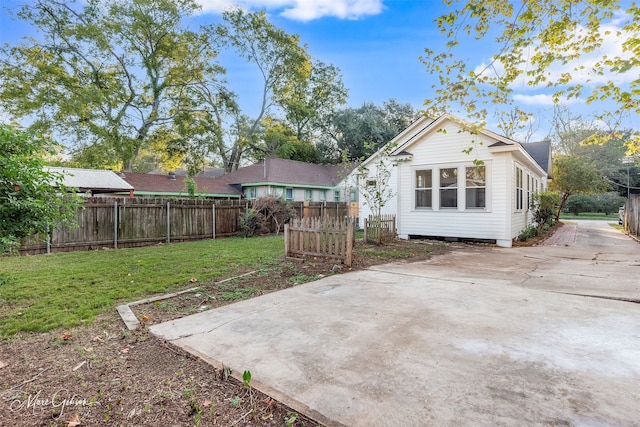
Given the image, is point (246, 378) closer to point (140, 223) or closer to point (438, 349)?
point (438, 349)

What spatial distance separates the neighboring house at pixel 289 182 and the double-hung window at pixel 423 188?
1119 centimetres

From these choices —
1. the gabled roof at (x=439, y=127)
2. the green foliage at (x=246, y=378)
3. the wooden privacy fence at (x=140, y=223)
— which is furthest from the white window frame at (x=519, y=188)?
the green foliage at (x=246, y=378)

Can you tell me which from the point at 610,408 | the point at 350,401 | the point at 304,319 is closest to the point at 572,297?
the point at 610,408

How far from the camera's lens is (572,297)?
451 centimetres

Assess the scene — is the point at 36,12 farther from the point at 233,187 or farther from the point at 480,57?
the point at 480,57

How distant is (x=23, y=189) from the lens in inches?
150

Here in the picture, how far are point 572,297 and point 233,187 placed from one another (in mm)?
24137

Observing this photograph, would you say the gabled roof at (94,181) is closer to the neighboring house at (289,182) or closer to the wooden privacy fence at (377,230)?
the neighboring house at (289,182)

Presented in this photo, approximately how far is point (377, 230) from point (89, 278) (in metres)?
7.43

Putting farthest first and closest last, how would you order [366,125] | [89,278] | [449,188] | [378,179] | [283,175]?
[366,125]
[283,175]
[378,179]
[449,188]
[89,278]

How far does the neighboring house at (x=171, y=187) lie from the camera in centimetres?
2131

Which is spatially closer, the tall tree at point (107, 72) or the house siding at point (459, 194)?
the house siding at point (459, 194)

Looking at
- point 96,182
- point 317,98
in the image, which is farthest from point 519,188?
point 317,98

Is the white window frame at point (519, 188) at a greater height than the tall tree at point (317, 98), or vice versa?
the tall tree at point (317, 98)
